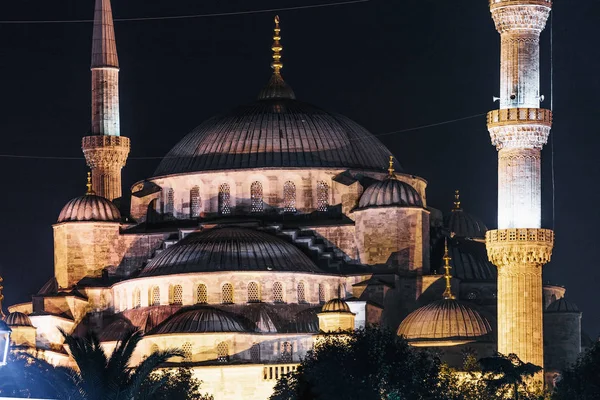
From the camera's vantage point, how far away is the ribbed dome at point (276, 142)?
101 metres

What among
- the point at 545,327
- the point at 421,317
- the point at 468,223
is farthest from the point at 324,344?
the point at 468,223

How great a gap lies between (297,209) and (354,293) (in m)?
5.88

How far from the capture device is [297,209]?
100062 mm

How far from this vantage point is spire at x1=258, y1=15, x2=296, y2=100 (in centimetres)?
10469

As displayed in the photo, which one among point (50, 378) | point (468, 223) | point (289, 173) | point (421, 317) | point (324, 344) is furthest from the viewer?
point (468, 223)

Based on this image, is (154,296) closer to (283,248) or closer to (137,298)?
(137,298)

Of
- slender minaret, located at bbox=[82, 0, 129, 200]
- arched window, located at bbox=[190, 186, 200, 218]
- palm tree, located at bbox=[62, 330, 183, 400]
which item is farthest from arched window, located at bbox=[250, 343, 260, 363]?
palm tree, located at bbox=[62, 330, 183, 400]

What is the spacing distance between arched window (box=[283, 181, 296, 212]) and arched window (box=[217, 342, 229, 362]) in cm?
Answer: 1016

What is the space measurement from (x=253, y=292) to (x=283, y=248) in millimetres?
2248

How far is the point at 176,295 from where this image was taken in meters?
94.3

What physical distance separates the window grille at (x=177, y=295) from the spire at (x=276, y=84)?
12.9 meters

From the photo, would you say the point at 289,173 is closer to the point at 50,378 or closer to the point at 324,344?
the point at 324,344

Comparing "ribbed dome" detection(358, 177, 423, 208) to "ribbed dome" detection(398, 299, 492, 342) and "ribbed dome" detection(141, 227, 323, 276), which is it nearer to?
"ribbed dome" detection(141, 227, 323, 276)

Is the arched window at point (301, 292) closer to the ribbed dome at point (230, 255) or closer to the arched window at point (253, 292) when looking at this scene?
the ribbed dome at point (230, 255)
